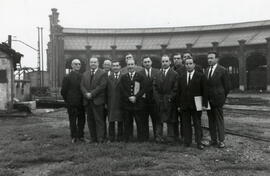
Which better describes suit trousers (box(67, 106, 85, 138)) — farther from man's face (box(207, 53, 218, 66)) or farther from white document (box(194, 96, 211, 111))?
man's face (box(207, 53, 218, 66))

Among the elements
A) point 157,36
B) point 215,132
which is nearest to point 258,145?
point 215,132

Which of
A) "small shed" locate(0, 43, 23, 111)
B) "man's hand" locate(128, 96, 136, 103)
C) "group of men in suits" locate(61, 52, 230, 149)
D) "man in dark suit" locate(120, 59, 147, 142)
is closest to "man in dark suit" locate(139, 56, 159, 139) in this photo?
"group of men in suits" locate(61, 52, 230, 149)

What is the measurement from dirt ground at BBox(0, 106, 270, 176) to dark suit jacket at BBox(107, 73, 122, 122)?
800 mm

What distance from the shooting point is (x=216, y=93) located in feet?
24.6

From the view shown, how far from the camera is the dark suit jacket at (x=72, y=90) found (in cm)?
816

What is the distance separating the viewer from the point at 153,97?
26.4 feet

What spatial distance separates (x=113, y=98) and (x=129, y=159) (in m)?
2.25

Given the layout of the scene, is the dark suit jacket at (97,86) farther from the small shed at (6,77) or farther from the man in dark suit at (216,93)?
the small shed at (6,77)

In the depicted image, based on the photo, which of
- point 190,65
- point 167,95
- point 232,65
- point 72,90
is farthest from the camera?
point 232,65

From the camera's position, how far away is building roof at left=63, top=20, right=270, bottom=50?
4422 centimetres

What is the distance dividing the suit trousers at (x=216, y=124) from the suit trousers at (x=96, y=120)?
2.56 metres

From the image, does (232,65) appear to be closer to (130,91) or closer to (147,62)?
(147,62)

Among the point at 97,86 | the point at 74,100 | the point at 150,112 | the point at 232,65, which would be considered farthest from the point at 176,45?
the point at 74,100

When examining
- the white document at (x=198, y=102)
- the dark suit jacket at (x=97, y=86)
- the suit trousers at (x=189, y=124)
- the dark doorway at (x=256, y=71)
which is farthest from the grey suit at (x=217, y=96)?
the dark doorway at (x=256, y=71)
